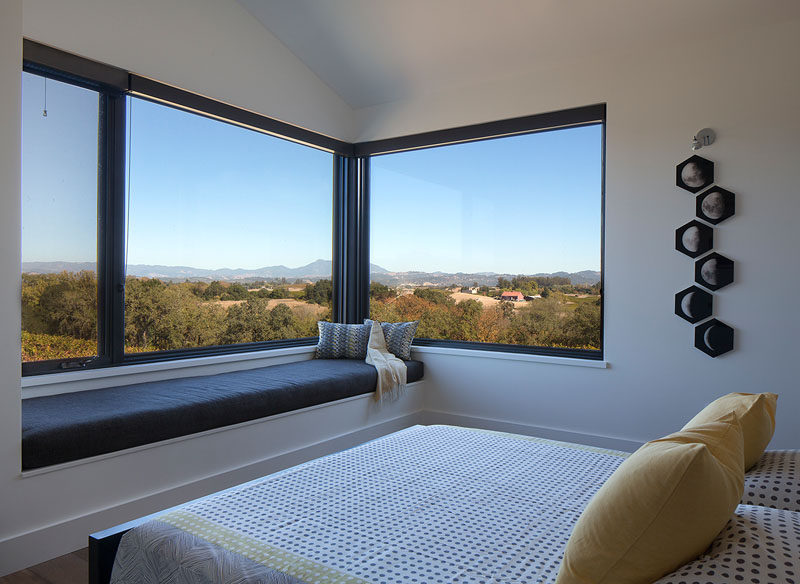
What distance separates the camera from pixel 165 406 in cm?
279

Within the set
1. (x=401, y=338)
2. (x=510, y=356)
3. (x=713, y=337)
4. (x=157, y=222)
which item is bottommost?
(x=510, y=356)

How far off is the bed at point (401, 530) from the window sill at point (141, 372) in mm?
1701

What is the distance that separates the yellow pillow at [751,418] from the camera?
1.56 meters

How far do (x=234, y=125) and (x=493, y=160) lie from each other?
202 cm

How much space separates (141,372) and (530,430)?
2.73 metres

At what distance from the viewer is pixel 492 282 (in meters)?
4.56

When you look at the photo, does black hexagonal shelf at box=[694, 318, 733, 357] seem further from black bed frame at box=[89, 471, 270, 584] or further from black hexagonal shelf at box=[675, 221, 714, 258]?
black bed frame at box=[89, 471, 270, 584]

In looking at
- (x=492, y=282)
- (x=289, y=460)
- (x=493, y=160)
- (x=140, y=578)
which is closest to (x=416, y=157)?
(x=493, y=160)

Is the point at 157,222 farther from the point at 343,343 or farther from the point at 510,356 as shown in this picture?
the point at 510,356

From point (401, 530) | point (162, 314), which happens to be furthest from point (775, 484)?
point (162, 314)

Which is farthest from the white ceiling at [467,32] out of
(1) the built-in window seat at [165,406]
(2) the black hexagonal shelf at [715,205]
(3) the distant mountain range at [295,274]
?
(1) the built-in window seat at [165,406]

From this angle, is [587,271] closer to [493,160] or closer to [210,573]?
[493,160]

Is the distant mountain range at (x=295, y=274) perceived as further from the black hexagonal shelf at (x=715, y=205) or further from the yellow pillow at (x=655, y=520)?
the yellow pillow at (x=655, y=520)

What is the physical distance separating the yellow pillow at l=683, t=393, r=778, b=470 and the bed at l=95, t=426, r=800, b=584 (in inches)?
14.2
